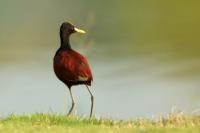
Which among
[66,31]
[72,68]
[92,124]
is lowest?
[92,124]

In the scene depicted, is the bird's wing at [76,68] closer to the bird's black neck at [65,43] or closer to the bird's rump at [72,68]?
the bird's rump at [72,68]

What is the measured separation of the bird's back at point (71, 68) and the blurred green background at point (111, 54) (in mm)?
638

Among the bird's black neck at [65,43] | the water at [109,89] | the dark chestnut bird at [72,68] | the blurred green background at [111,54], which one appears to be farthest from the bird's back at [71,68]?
the water at [109,89]

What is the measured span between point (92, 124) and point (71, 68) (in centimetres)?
112

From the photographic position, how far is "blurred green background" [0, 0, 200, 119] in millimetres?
17172

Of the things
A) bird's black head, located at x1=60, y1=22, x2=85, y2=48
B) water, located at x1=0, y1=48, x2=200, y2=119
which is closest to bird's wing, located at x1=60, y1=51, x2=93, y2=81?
bird's black head, located at x1=60, y1=22, x2=85, y2=48

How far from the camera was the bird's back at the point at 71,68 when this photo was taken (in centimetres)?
1234

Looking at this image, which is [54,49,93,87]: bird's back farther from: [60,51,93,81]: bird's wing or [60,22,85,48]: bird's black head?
[60,22,85,48]: bird's black head

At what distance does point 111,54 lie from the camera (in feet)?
80.9

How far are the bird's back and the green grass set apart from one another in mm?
680

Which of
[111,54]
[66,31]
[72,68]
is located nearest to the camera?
[72,68]

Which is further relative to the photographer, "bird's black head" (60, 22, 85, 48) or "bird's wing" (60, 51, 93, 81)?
"bird's black head" (60, 22, 85, 48)

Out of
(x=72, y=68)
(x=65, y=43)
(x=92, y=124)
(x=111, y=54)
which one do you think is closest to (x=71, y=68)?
(x=72, y=68)

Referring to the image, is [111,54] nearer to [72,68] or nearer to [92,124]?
[72,68]
